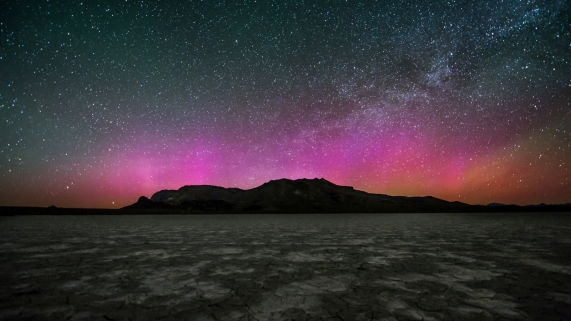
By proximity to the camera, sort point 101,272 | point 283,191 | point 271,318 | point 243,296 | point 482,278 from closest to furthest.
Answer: point 271,318
point 243,296
point 482,278
point 101,272
point 283,191

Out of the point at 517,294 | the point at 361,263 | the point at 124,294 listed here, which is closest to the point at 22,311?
the point at 124,294

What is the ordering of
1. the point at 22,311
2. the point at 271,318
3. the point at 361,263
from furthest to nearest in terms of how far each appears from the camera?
the point at 361,263
the point at 22,311
the point at 271,318

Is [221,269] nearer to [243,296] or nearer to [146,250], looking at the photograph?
[243,296]

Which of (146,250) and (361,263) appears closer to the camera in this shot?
(361,263)

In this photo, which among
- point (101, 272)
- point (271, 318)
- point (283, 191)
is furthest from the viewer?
point (283, 191)

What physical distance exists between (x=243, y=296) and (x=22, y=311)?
11.6ft

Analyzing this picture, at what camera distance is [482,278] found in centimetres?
671

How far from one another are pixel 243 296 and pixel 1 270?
7053 mm

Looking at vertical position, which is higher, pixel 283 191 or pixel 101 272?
pixel 283 191

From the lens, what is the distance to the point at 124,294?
555 centimetres

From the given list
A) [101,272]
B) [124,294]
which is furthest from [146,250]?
[124,294]

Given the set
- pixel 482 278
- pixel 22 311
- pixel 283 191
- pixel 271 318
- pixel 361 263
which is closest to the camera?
pixel 271 318

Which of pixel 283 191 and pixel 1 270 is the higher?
pixel 283 191

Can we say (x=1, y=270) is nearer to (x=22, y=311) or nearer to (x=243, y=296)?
(x=22, y=311)
